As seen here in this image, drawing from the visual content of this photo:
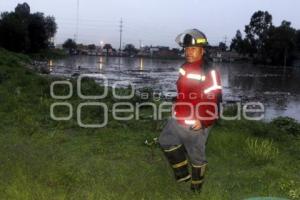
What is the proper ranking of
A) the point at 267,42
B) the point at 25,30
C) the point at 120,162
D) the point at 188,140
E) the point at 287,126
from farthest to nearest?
the point at 267,42, the point at 25,30, the point at 287,126, the point at 120,162, the point at 188,140

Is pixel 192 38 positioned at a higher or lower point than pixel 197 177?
higher

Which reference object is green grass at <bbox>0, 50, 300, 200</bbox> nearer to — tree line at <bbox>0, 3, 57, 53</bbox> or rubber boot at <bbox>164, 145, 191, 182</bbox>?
rubber boot at <bbox>164, 145, 191, 182</bbox>

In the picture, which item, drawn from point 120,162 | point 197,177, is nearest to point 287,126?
point 120,162

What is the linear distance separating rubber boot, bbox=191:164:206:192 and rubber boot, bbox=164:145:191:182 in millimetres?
138

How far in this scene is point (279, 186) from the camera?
556 centimetres

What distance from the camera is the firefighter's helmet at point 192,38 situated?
4.99m

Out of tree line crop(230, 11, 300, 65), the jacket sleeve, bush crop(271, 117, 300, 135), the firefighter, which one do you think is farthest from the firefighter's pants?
tree line crop(230, 11, 300, 65)

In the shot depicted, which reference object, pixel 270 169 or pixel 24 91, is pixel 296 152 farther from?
pixel 24 91

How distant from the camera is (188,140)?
507cm

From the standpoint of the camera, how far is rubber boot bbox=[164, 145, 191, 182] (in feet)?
16.8

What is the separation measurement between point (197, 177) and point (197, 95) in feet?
2.87

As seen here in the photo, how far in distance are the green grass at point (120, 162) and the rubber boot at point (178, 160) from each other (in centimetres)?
16

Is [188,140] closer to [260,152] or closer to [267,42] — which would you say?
[260,152]

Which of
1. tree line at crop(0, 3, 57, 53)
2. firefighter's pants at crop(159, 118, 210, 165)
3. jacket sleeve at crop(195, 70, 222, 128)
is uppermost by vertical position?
tree line at crop(0, 3, 57, 53)
